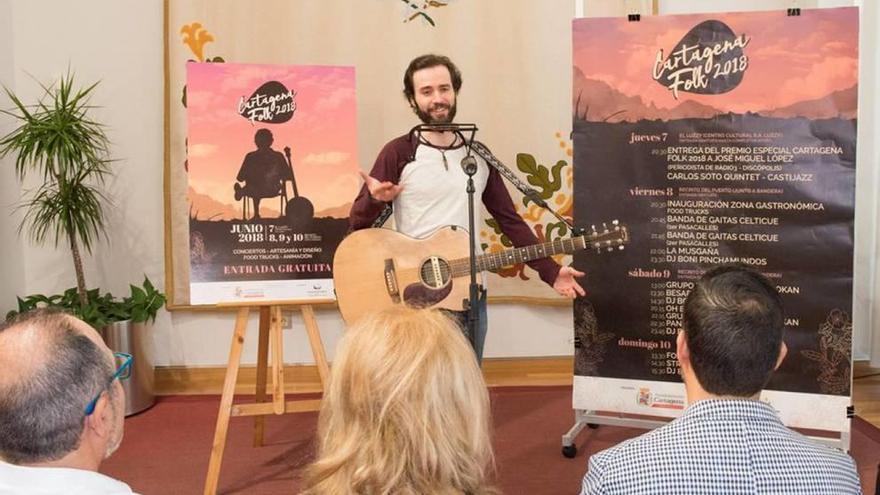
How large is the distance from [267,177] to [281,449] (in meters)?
1.19

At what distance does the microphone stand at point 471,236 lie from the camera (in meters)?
2.79

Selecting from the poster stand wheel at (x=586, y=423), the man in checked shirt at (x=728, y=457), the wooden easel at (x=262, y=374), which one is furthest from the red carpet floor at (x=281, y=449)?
the man in checked shirt at (x=728, y=457)

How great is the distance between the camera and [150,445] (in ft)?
12.1

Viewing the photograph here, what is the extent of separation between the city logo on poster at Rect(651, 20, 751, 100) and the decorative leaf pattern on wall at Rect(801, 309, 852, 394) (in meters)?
0.93

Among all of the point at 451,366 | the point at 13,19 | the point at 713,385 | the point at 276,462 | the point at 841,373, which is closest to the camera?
the point at 451,366

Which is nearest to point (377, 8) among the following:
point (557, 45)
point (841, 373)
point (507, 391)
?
point (557, 45)

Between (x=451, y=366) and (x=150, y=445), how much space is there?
8.93 ft

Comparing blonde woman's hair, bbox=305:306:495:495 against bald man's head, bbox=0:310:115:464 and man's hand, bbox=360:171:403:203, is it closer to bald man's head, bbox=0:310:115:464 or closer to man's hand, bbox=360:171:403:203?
bald man's head, bbox=0:310:115:464

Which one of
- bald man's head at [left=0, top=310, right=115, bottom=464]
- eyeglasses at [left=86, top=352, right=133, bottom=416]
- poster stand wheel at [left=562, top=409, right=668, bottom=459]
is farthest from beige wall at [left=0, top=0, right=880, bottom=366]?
bald man's head at [left=0, top=310, right=115, bottom=464]

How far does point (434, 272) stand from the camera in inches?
122

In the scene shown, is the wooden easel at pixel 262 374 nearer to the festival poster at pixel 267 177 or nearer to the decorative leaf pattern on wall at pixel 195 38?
the festival poster at pixel 267 177

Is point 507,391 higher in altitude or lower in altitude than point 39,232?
lower

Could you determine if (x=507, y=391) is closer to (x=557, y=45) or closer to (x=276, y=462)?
(x=276, y=462)

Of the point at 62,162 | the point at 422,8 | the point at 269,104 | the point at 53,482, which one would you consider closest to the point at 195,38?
the point at 62,162
